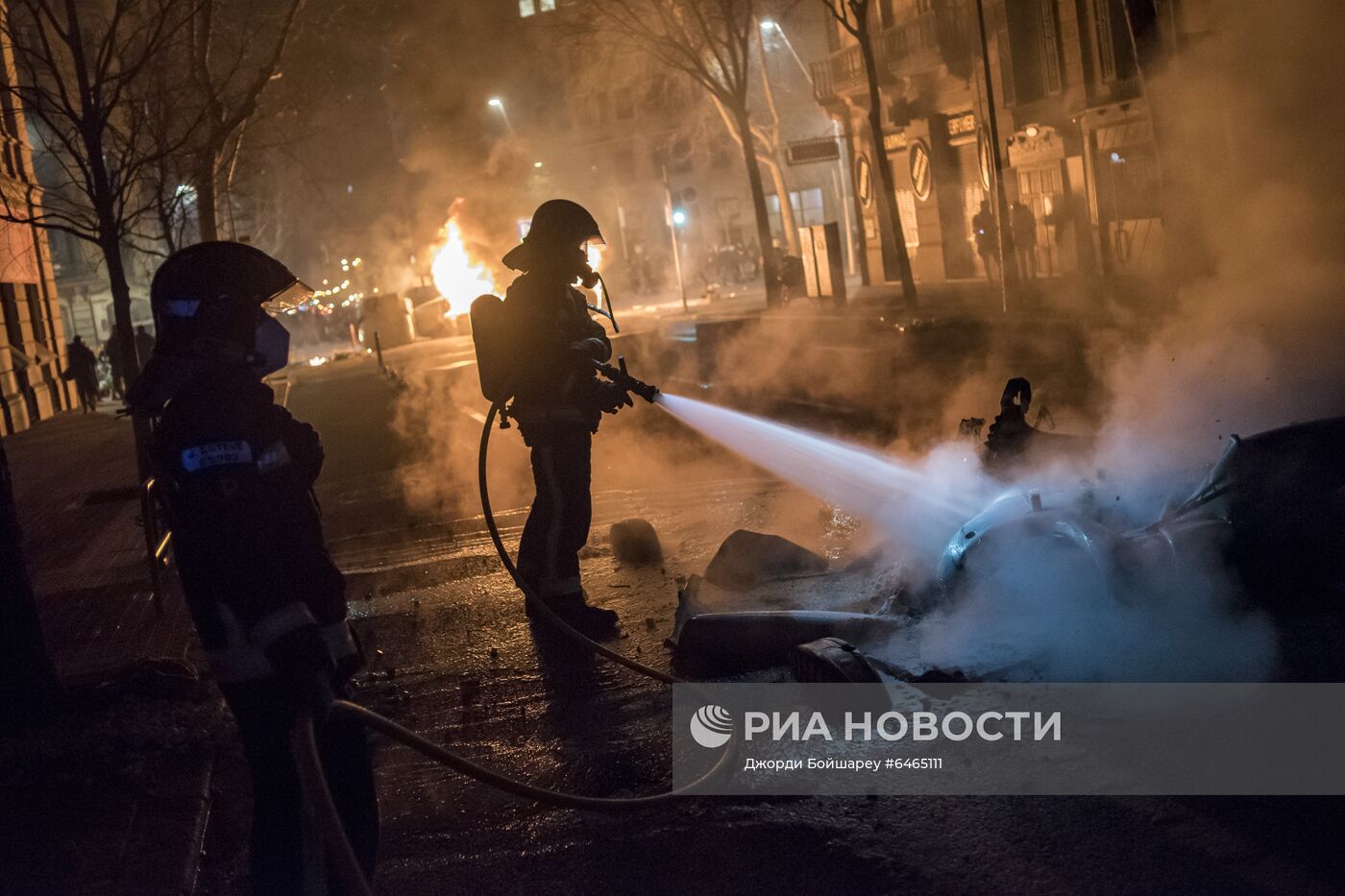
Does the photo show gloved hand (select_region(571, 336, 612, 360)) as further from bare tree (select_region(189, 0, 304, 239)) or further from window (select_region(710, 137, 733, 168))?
window (select_region(710, 137, 733, 168))

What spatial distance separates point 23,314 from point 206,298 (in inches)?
1002

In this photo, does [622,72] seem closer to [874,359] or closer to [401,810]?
[874,359]

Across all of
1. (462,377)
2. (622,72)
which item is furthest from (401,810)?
(622,72)

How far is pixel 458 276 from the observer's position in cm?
4662

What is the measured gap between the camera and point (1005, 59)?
26469mm

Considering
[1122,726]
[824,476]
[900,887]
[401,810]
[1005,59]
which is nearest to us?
[900,887]

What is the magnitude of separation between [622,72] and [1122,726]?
4194cm

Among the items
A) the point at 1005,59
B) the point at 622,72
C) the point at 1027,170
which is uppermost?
the point at 622,72

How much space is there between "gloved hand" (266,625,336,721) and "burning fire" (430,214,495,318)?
42236 mm

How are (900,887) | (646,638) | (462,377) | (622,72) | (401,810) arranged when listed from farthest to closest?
(622,72) → (462,377) → (646,638) → (401,810) → (900,887)

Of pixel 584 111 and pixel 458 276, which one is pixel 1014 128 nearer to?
pixel 458 276

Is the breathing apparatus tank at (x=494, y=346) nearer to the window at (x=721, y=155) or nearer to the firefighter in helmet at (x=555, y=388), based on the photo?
the firefighter in helmet at (x=555, y=388)

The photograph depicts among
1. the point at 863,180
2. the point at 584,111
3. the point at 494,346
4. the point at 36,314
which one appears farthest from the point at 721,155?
the point at 494,346

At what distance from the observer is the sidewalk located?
3.74m
